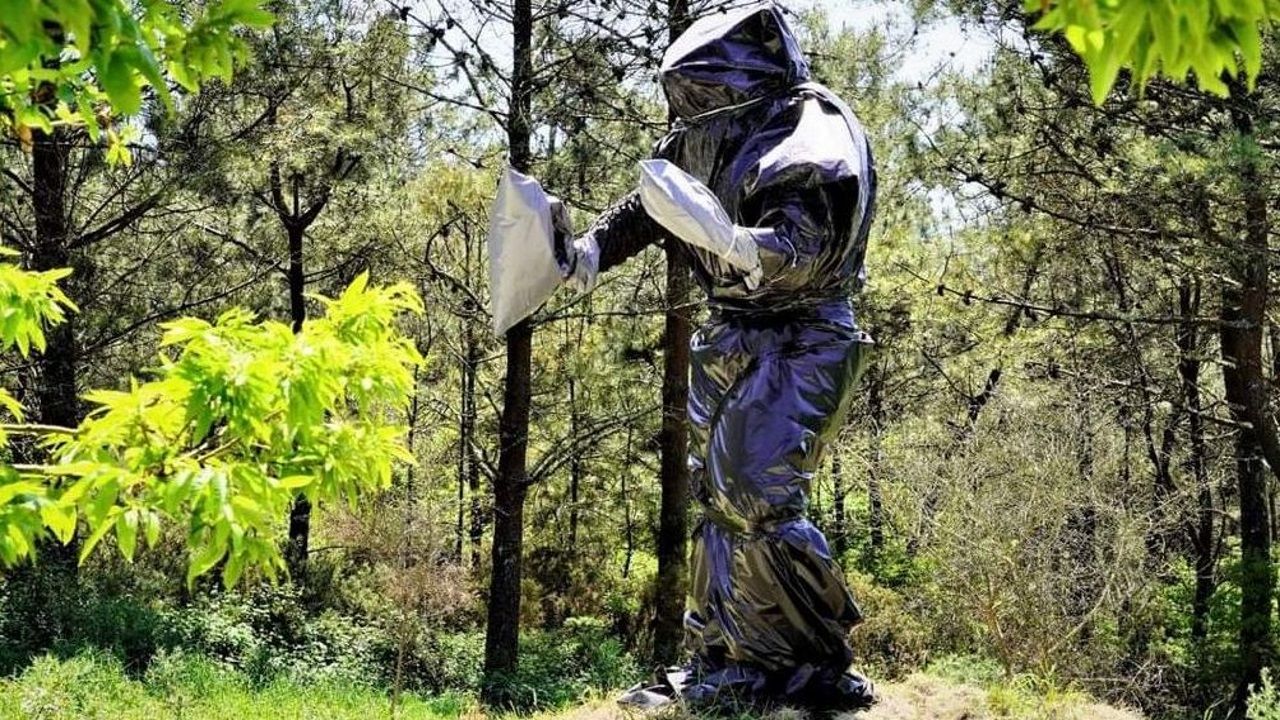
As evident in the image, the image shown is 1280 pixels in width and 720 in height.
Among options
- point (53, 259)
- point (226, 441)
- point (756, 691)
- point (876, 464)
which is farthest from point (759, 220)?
point (876, 464)

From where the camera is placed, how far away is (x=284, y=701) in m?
8.94

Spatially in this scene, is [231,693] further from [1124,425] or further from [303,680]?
[1124,425]

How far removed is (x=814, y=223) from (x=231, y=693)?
7198 millimetres

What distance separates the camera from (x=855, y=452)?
1264 centimetres

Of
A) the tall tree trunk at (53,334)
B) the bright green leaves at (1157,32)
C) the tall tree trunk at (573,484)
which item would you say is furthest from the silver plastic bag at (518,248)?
the tall tree trunk at (573,484)

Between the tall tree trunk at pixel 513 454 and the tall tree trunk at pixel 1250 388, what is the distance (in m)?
5.23

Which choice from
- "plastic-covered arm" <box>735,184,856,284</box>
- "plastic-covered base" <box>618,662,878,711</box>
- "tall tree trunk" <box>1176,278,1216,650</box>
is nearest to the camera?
"plastic-covered arm" <box>735,184,856,284</box>

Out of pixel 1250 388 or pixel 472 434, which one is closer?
pixel 1250 388

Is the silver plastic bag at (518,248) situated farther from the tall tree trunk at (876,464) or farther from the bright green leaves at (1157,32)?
the tall tree trunk at (876,464)

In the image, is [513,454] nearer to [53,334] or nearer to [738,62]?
[53,334]

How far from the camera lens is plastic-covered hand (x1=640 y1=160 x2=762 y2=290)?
3135mm

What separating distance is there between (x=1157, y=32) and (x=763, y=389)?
2.61 m

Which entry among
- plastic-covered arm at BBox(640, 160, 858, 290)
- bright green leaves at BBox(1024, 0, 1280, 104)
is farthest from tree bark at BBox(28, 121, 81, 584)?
bright green leaves at BBox(1024, 0, 1280, 104)

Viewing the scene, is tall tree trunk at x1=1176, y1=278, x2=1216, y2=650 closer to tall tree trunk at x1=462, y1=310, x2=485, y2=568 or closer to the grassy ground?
tall tree trunk at x1=462, y1=310, x2=485, y2=568
